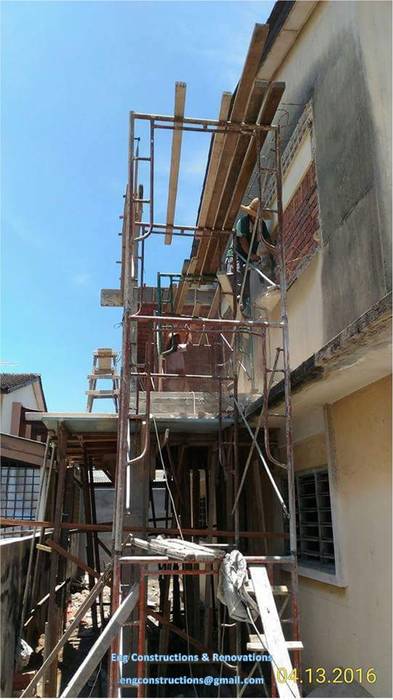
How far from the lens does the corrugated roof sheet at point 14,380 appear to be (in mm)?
20917

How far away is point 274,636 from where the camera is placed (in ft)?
11.3

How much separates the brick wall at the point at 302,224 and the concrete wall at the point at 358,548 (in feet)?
6.90

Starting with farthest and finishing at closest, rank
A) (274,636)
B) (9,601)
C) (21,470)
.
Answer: (21,470) < (9,601) < (274,636)

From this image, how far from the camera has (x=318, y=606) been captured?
5.57 m

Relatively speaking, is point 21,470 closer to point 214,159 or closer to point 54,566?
point 54,566

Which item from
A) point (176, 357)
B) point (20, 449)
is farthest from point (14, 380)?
point (176, 357)

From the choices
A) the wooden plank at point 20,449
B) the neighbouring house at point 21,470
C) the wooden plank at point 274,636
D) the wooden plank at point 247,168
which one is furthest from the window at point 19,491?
the wooden plank at point 274,636

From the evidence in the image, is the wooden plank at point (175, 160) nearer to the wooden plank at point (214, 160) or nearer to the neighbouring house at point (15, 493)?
the wooden plank at point (214, 160)

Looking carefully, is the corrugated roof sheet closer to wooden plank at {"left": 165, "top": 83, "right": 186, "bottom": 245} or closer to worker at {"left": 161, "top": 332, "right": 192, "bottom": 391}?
worker at {"left": 161, "top": 332, "right": 192, "bottom": 391}

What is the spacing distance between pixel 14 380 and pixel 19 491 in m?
10.3

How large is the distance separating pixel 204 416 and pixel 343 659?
3057 mm

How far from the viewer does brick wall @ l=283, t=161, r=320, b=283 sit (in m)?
6.34

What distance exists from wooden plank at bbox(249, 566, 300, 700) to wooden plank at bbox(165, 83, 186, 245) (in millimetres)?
4299

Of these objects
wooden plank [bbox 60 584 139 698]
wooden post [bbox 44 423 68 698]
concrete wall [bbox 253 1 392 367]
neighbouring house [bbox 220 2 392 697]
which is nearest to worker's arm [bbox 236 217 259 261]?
neighbouring house [bbox 220 2 392 697]
